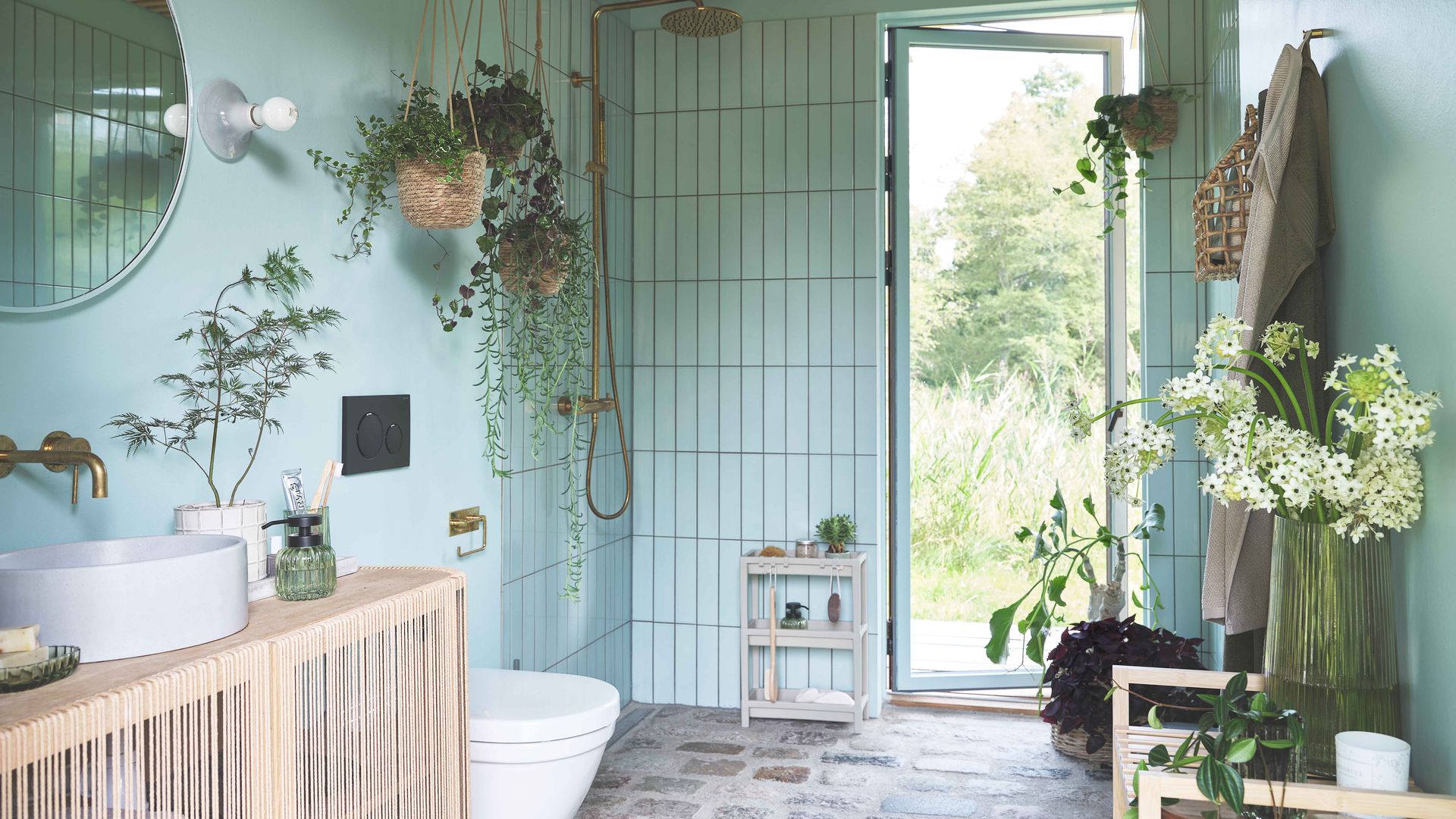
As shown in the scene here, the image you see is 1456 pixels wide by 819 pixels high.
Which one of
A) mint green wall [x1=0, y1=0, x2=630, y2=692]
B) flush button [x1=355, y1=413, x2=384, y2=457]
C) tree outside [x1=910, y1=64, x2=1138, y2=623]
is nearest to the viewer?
mint green wall [x1=0, y1=0, x2=630, y2=692]

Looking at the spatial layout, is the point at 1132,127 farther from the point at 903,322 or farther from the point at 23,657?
the point at 23,657

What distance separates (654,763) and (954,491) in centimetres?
131

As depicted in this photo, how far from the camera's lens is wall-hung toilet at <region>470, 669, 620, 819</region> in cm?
188

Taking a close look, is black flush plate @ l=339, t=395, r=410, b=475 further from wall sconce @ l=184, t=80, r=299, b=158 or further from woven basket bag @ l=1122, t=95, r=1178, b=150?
woven basket bag @ l=1122, t=95, r=1178, b=150

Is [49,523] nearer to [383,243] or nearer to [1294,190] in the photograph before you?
[383,243]

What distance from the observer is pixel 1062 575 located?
3318 millimetres

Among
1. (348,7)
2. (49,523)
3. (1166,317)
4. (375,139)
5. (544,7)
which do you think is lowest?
(49,523)

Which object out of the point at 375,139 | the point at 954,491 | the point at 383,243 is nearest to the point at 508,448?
the point at 383,243

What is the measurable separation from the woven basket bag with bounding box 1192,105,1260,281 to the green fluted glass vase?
2.75 ft

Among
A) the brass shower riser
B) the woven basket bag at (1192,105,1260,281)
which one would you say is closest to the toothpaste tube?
the brass shower riser

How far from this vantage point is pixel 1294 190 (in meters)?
1.76

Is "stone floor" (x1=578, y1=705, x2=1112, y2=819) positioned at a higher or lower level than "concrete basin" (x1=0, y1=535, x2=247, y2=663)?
lower

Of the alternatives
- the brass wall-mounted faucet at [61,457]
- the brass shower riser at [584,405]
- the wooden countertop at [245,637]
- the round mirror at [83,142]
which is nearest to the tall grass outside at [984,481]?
the brass shower riser at [584,405]

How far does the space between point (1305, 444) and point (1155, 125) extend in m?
1.82
